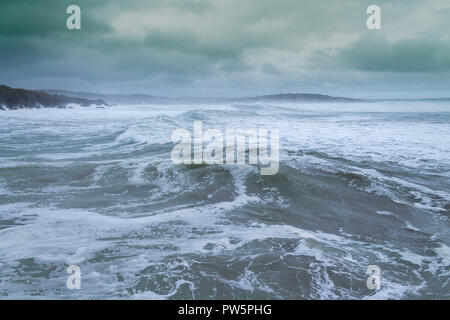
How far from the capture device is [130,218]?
454 centimetres

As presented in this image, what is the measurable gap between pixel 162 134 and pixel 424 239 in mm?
11922

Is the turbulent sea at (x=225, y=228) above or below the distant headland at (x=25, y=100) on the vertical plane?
below

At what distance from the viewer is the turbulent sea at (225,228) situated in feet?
9.52

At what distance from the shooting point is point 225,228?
425 cm

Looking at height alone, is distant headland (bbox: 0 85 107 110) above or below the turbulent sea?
above

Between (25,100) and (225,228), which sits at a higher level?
(25,100)

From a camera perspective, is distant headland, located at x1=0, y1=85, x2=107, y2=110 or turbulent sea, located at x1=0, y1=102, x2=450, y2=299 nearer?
turbulent sea, located at x1=0, y1=102, x2=450, y2=299

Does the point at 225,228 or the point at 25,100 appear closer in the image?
the point at 225,228

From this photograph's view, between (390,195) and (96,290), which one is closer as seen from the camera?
(96,290)

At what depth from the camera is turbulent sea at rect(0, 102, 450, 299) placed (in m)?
2.90

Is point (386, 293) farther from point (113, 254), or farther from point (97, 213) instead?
point (97, 213)

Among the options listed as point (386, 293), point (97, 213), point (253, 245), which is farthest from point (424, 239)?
point (97, 213)

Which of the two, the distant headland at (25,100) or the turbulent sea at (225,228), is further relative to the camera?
the distant headland at (25,100)

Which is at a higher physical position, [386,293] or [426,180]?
[426,180]
